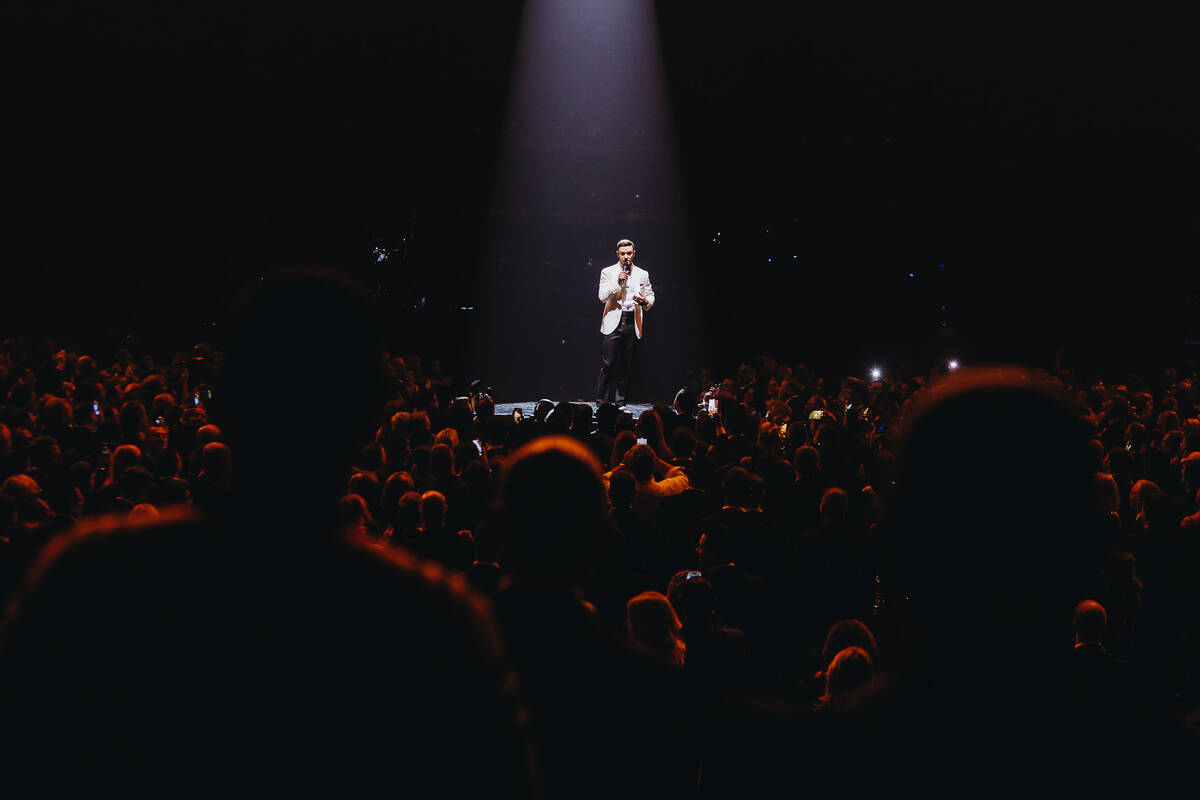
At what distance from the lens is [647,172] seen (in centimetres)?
1731

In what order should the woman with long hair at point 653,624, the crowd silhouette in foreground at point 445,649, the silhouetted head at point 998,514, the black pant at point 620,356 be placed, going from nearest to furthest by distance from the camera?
the crowd silhouette in foreground at point 445,649 → the silhouetted head at point 998,514 → the woman with long hair at point 653,624 → the black pant at point 620,356

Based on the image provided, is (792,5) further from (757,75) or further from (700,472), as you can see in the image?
(700,472)

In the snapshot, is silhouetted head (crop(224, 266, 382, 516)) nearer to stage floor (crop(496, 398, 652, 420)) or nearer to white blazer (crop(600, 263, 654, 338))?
white blazer (crop(600, 263, 654, 338))

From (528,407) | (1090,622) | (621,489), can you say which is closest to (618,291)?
(528,407)

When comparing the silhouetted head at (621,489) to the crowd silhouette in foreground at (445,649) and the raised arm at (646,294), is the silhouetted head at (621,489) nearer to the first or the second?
the crowd silhouette in foreground at (445,649)

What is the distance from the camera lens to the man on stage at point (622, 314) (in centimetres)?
1332

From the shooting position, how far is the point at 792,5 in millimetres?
17078

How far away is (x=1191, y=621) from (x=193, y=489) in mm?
4632

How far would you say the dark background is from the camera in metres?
16.9

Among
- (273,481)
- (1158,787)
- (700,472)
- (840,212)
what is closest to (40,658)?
(273,481)

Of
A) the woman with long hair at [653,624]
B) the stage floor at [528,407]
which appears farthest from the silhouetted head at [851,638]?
the stage floor at [528,407]

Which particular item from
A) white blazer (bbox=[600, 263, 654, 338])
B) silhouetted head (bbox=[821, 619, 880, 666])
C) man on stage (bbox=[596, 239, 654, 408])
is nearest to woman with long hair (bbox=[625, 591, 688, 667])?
silhouetted head (bbox=[821, 619, 880, 666])

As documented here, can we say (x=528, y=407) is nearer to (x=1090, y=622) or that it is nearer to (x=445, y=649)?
(x=1090, y=622)

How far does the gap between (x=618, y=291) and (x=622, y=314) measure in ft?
1.07
